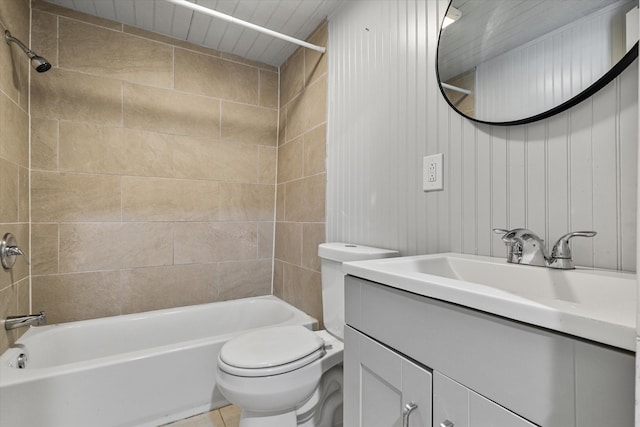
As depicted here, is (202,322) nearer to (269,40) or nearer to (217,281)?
(217,281)

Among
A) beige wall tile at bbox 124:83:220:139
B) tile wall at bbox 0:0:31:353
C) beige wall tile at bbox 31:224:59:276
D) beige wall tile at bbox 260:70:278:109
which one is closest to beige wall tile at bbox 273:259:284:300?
beige wall tile at bbox 124:83:220:139

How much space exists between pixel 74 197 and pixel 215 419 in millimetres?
A: 1497

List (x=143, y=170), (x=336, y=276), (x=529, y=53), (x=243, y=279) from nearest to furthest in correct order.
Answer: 1. (x=529, y=53)
2. (x=336, y=276)
3. (x=143, y=170)
4. (x=243, y=279)

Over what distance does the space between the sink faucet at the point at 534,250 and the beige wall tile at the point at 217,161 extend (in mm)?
1892

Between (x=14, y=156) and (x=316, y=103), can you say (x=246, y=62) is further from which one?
(x=14, y=156)

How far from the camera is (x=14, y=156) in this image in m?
1.55

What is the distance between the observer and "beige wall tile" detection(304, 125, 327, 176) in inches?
75.8

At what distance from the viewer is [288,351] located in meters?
1.26

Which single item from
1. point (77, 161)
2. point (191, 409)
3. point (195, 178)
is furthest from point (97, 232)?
point (191, 409)

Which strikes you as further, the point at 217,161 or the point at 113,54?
the point at 217,161

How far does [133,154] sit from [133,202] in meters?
0.31

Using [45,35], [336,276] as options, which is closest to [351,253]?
[336,276]

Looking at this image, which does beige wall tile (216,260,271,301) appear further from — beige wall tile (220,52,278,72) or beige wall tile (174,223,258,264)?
beige wall tile (220,52,278,72)

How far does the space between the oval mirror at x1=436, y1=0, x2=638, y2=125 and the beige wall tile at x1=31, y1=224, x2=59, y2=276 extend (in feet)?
7.18
